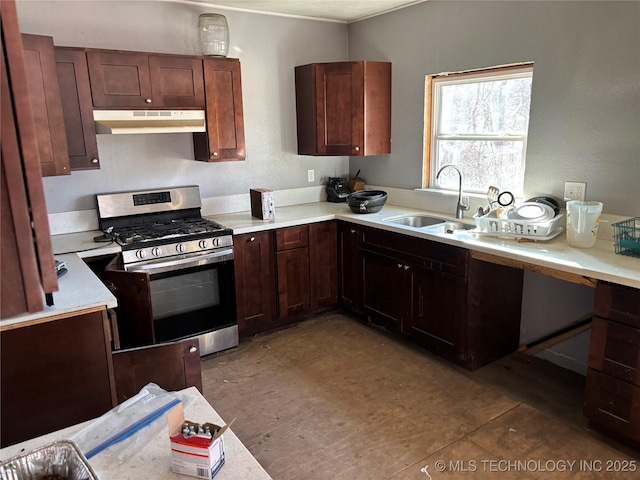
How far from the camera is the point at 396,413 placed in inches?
104

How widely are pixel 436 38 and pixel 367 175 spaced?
1.34 m

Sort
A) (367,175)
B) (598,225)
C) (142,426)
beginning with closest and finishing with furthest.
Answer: (142,426), (598,225), (367,175)

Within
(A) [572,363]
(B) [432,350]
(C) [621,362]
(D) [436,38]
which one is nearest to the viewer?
(C) [621,362]

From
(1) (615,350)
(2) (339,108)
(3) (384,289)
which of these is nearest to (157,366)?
(3) (384,289)

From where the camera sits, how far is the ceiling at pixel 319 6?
3570 millimetres

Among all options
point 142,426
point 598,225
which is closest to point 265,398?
point 142,426

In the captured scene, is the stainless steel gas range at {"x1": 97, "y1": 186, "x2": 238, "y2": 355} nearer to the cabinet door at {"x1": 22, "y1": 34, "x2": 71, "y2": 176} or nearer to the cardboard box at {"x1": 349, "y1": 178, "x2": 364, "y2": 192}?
the cabinet door at {"x1": 22, "y1": 34, "x2": 71, "y2": 176}

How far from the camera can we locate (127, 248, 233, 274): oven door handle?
301 cm

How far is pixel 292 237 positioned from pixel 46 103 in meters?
1.82

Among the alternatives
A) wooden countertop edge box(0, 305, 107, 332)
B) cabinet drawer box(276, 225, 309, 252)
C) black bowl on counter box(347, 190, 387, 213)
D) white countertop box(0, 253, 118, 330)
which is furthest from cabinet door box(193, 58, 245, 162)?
wooden countertop edge box(0, 305, 107, 332)

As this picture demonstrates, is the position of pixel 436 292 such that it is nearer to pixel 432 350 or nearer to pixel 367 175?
pixel 432 350

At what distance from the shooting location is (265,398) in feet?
9.29

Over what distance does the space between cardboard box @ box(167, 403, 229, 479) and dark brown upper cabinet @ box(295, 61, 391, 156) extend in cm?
313

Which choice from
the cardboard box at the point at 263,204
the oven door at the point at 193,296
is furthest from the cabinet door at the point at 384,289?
the oven door at the point at 193,296
